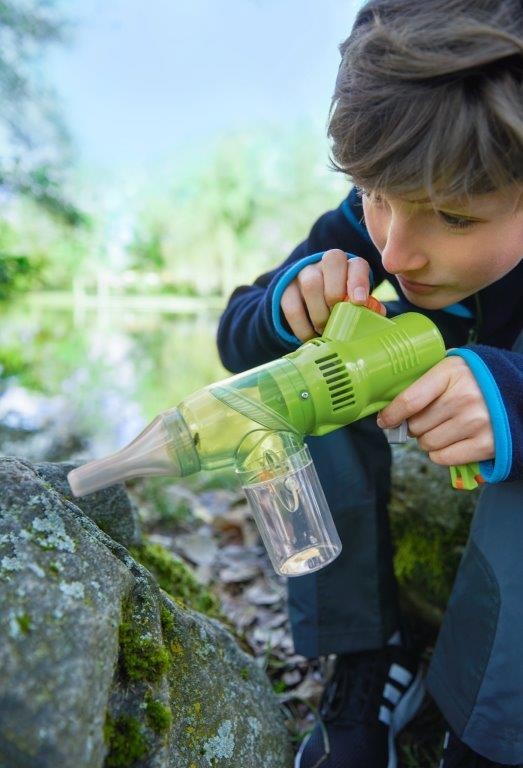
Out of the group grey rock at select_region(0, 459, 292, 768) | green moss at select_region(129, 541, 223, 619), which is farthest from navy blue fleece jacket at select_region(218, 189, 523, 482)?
grey rock at select_region(0, 459, 292, 768)

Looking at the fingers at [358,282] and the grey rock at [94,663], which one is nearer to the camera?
the grey rock at [94,663]

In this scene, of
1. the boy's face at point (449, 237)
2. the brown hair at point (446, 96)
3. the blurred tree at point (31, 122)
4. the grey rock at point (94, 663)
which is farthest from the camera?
the blurred tree at point (31, 122)

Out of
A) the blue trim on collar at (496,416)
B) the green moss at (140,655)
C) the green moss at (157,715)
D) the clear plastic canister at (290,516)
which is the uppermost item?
the blue trim on collar at (496,416)

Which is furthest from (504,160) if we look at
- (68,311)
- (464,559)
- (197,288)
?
(197,288)

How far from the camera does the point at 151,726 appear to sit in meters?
0.99

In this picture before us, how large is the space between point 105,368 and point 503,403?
7350 mm

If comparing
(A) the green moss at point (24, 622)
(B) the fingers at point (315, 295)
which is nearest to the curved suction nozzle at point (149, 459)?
(A) the green moss at point (24, 622)

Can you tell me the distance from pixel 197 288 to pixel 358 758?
2802 cm

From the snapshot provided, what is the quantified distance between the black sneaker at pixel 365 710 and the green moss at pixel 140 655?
0.64 meters

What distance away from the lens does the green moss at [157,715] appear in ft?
3.26

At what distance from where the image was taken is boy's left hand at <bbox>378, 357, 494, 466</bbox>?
4.05 feet

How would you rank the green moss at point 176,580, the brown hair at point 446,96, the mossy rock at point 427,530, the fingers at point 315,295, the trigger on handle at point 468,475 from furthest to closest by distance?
the mossy rock at point 427,530 < the green moss at point 176,580 < the fingers at point 315,295 < the trigger on handle at point 468,475 < the brown hair at point 446,96

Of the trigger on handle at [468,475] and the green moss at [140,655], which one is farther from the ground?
the trigger on handle at [468,475]

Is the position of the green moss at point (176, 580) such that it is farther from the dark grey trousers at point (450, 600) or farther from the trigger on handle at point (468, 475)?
the trigger on handle at point (468, 475)
